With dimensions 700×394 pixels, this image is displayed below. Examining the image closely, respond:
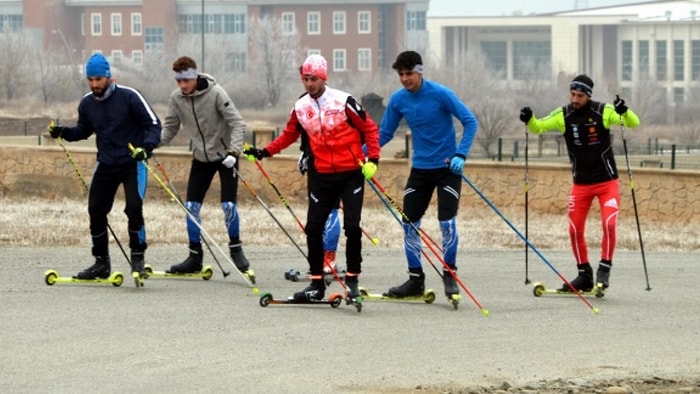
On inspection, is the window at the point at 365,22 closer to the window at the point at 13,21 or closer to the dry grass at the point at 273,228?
the window at the point at 13,21

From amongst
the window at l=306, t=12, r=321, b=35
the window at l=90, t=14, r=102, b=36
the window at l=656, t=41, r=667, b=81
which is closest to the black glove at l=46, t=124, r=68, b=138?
the window at l=656, t=41, r=667, b=81

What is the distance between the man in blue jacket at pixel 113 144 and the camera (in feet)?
46.6

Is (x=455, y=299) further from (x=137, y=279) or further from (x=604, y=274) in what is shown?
(x=137, y=279)

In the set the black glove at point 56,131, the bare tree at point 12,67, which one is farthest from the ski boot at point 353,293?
the bare tree at point 12,67

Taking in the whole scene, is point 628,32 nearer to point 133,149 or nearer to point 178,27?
point 178,27

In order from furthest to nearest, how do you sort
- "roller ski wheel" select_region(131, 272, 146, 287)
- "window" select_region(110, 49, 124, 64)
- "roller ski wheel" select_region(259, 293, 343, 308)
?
1. "window" select_region(110, 49, 124, 64)
2. "roller ski wheel" select_region(131, 272, 146, 287)
3. "roller ski wheel" select_region(259, 293, 343, 308)

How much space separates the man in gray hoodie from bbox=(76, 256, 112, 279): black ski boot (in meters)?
0.80

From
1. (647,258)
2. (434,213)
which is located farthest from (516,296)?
(434,213)

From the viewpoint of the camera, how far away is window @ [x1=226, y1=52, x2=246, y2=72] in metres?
132

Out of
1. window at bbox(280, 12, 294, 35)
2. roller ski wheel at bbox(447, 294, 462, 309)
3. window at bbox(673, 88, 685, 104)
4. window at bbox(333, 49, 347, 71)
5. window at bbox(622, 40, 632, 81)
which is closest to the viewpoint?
roller ski wheel at bbox(447, 294, 462, 309)

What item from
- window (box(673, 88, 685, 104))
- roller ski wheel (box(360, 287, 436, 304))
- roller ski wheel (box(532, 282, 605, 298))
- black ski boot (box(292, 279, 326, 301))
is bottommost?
window (box(673, 88, 685, 104))

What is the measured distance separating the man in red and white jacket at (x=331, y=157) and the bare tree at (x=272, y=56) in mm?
94964

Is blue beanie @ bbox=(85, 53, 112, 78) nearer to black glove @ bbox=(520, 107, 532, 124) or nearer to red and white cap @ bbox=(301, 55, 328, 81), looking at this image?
red and white cap @ bbox=(301, 55, 328, 81)

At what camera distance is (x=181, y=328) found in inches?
468
